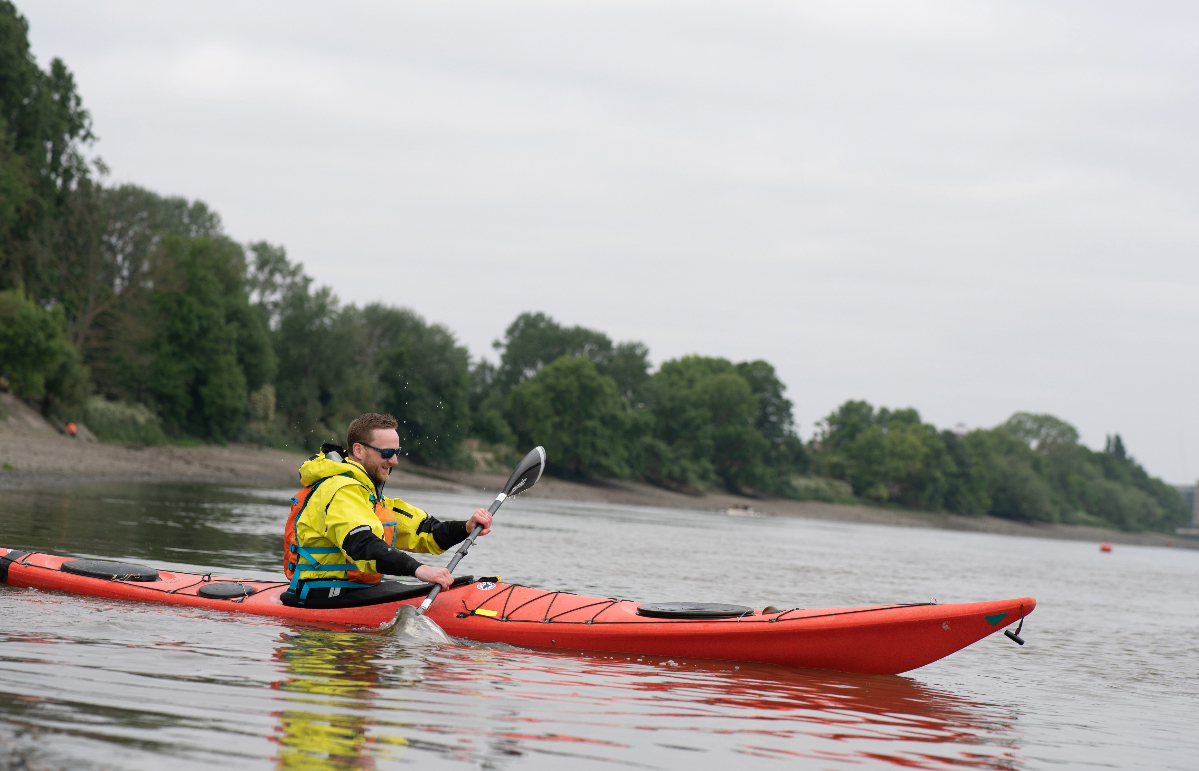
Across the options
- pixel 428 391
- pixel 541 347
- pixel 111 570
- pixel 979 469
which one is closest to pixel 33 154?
pixel 428 391

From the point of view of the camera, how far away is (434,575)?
6.22m

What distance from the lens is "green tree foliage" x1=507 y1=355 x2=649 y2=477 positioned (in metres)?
58.6

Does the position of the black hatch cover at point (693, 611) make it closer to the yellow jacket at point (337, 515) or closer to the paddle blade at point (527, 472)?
the yellow jacket at point (337, 515)

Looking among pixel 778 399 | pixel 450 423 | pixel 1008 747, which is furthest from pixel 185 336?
pixel 778 399

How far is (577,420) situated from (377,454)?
54249 millimetres

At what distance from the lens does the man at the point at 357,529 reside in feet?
19.7

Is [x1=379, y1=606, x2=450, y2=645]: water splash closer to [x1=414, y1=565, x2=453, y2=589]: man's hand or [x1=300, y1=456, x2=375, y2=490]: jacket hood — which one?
[x1=414, y1=565, x2=453, y2=589]: man's hand

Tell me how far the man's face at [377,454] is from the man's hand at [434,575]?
2.08ft

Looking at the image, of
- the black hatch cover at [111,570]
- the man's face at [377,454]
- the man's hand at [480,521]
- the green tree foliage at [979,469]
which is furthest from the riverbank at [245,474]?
the man's face at [377,454]

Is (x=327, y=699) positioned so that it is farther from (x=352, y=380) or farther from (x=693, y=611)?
(x=352, y=380)

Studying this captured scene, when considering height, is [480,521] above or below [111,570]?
above

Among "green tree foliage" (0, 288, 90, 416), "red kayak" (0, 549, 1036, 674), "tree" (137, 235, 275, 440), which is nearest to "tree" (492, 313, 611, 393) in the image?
"tree" (137, 235, 275, 440)

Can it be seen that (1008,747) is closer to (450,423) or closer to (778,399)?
(450,423)

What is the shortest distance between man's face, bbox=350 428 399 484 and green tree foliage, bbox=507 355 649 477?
51.3 m
